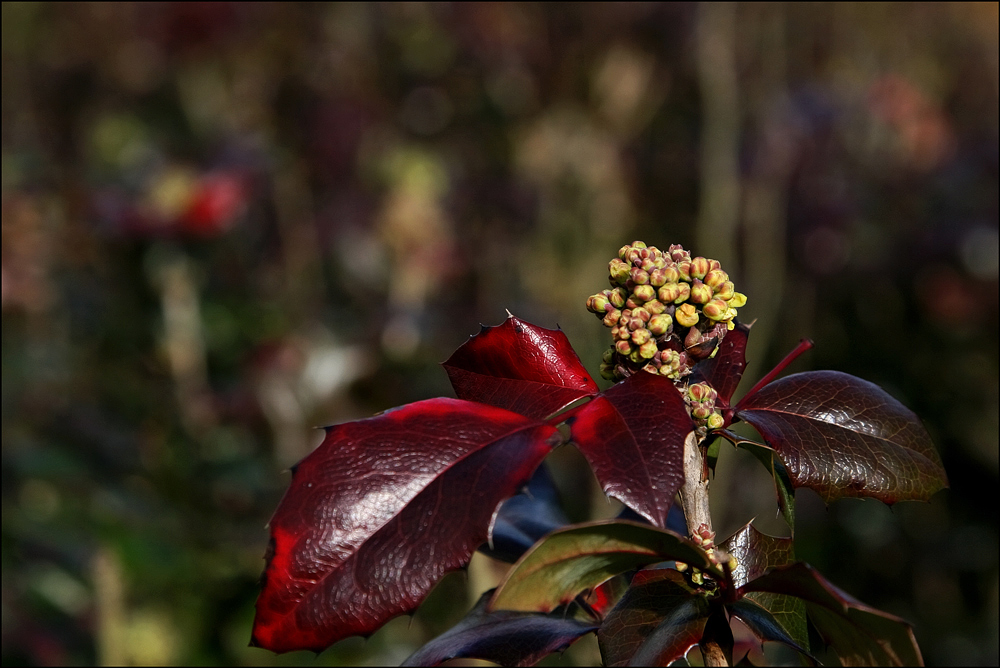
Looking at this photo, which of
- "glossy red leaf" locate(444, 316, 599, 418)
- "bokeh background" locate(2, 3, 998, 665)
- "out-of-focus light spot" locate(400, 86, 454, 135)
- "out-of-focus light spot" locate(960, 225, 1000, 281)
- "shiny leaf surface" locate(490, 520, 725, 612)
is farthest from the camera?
"out-of-focus light spot" locate(400, 86, 454, 135)

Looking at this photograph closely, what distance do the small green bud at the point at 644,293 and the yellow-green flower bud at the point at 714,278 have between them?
28mm

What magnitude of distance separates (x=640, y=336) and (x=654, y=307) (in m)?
0.02

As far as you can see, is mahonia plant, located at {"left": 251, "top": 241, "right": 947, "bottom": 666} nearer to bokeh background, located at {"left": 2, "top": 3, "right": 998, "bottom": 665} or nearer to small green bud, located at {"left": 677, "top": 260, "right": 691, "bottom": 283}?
small green bud, located at {"left": 677, "top": 260, "right": 691, "bottom": 283}

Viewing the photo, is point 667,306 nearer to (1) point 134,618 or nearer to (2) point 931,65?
(1) point 134,618

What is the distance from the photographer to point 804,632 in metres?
0.46

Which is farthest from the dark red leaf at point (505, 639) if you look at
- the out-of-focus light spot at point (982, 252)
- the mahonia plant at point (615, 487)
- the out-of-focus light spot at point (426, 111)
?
the out-of-focus light spot at point (426, 111)

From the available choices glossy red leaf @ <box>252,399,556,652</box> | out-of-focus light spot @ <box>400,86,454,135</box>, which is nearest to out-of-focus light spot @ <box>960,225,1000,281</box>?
out-of-focus light spot @ <box>400,86,454,135</box>

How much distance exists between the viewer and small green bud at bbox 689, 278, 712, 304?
17.3 inches

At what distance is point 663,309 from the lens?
0.44 meters

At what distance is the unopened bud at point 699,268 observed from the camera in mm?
443

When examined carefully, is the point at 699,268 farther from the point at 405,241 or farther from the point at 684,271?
the point at 405,241

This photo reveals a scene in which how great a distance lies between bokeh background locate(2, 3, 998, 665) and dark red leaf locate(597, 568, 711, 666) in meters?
0.47

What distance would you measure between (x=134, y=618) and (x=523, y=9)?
2.62 m

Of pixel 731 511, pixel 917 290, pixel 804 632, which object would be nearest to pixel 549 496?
pixel 804 632
